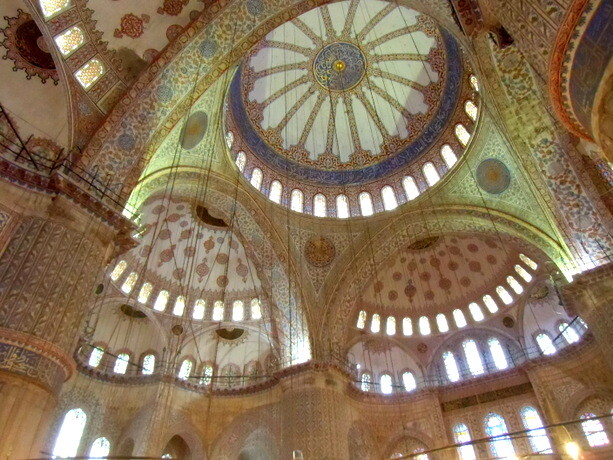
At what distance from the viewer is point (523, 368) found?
1335 cm

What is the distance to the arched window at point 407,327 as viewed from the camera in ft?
52.0

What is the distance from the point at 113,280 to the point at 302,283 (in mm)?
5835

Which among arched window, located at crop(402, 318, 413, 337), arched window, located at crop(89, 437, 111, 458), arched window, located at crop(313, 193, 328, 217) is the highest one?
arched window, located at crop(313, 193, 328, 217)

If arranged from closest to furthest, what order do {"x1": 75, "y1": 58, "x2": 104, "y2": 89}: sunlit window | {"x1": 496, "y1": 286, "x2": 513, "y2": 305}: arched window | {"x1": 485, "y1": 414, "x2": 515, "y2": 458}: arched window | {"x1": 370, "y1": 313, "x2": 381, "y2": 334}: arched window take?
{"x1": 75, "y1": 58, "x2": 104, "y2": 89}: sunlit window → {"x1": 485, "y1": 414, "x2": 515, "y2": 458}: arched window → {"x1": 496, "y1": 286, "x2": 513, "y2": 305}: arched window → {"x1": 370, "y1": 313, "x2": 381, "y2": 334}: arched window

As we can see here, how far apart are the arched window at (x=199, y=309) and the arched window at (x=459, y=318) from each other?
921 cm

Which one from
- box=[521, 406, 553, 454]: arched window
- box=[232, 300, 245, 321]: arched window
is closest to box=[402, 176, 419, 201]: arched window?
box=[232, 300, 245, 321]: arched window

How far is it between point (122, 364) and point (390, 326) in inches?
373

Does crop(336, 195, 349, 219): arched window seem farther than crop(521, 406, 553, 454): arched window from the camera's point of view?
Yes

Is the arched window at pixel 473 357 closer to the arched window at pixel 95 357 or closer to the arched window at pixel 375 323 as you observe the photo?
the arched window at pixel 375 323

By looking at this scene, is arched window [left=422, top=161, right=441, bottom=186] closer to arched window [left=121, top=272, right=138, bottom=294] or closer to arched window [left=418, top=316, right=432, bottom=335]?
arched window [left=418, top=316, right=432, bottom=335]

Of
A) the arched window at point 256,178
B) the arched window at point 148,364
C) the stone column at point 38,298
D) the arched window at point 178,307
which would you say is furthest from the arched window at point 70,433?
the arched window at point 256,178

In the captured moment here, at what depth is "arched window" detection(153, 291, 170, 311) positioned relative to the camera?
45.5 feet

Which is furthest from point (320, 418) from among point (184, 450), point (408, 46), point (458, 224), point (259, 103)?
point (408, 46)

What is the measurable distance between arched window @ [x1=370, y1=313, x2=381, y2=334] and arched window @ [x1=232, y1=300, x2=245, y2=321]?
15.7 feet
